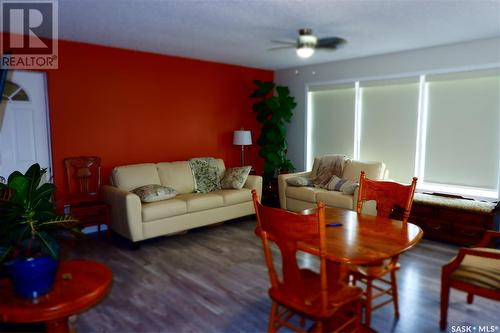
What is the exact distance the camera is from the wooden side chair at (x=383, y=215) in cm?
Result: 242

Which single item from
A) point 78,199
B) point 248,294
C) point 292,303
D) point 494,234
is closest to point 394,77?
point 494,234

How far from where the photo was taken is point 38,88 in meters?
4.36

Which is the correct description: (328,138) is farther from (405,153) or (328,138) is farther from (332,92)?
(405,153)

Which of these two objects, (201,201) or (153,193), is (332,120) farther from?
(153,193)

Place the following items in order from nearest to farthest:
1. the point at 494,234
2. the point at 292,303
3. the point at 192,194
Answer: the point at 292,303 < the point at 494,234 < the point at 192,194

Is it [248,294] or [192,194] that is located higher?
[192,194]

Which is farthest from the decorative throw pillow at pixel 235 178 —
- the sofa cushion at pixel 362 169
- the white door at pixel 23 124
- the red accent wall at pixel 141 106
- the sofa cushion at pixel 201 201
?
the white door at pixel 23 124

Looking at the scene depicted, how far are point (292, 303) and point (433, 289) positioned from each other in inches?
70.4

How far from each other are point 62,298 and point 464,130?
4.84 metres

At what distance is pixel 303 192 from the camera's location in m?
5.35

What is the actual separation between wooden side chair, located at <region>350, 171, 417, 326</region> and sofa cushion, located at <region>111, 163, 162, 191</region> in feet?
9.54

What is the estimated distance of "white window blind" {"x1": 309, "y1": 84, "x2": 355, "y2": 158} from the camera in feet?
19.4

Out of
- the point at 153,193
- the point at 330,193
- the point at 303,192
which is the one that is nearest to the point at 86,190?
the point at 153,193
